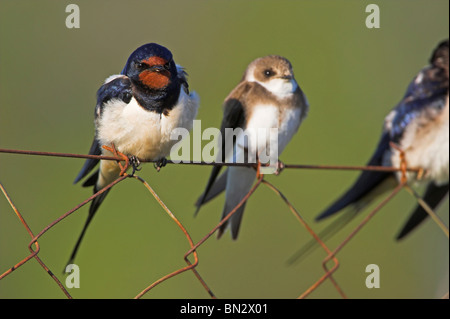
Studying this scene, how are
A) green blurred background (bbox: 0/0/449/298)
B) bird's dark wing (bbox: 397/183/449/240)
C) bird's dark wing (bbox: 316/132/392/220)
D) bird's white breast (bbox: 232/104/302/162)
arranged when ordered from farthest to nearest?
green blurred background (bbox: 0/0/449/298) → bird's white breast (bbox: 232/104/302/162) → bird's dark wing (bbox: 397/183/449/240) → bird's dark wing (bbox: 316/132/392/220)

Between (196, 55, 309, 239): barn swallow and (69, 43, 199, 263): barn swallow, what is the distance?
1.06ft

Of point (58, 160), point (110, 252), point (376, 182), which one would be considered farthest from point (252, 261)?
point (376, 182)

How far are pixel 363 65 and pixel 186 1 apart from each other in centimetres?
168

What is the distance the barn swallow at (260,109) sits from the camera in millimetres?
2432

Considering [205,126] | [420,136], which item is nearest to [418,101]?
[420,136]

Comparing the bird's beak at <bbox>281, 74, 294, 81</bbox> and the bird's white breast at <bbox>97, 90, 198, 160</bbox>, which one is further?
the bird's beak at <bbox>281, 74, 294, 81</bbox>

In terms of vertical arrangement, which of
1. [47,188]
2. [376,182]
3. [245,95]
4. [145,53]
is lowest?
[47,188]

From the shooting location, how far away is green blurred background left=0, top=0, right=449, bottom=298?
4.09 meters

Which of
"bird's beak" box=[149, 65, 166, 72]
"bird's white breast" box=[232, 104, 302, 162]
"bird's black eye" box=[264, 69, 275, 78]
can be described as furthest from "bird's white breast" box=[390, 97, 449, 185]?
"bird's beak" box=[149, 65, 166, 72]

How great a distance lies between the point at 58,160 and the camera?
15.0 feet

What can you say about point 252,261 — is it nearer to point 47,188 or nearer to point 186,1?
point 47,188

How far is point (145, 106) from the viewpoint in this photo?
2.11 m

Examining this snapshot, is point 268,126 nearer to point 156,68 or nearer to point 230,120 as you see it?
point 230,120

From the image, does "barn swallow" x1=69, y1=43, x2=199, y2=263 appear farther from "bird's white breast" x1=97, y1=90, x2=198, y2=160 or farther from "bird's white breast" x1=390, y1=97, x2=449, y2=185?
"bird's white breast" x1=390, y1=97, x2=449, y2=185
